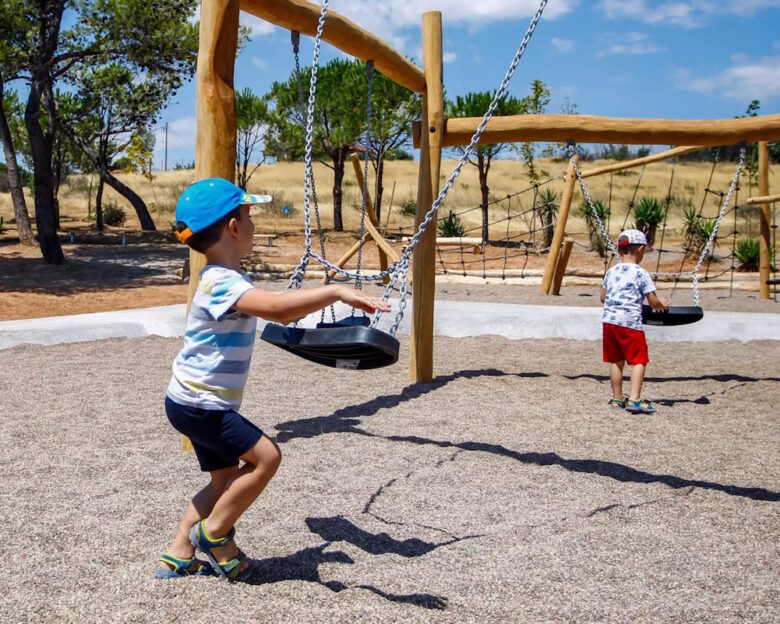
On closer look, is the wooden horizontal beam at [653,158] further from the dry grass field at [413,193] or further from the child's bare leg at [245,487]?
the dry grass field at [413,193]

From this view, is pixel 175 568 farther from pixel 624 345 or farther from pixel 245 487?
pixel 624 345

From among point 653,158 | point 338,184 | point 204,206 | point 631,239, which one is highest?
point 338,184

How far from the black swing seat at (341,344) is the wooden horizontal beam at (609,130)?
3.67m

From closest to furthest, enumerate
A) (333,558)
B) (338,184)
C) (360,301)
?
(360,301), (333,558), (338,184)

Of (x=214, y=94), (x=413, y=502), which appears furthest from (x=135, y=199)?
(x=413, y=502)

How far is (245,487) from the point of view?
2.71 m

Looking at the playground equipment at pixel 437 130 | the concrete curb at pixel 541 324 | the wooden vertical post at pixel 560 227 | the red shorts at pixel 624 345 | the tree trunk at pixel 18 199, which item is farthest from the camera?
the tree trunk at pixel 18 199

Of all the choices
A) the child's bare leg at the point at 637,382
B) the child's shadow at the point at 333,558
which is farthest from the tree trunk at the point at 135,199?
the child's shadow at the point at 333,558

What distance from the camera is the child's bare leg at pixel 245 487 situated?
270cm

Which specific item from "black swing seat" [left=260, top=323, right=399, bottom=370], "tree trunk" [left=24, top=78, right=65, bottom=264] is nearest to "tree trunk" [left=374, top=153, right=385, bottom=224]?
"tree trunk" [left=24, top=78, right=65, bottom=264]

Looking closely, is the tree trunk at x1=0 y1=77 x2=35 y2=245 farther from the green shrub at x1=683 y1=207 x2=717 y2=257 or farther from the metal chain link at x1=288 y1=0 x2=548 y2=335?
the metal chain link at x1=288 y1=0 x2=548 y2=335

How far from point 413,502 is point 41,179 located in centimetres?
1445

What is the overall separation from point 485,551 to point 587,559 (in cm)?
38

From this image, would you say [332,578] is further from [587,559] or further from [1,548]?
[1,548]
